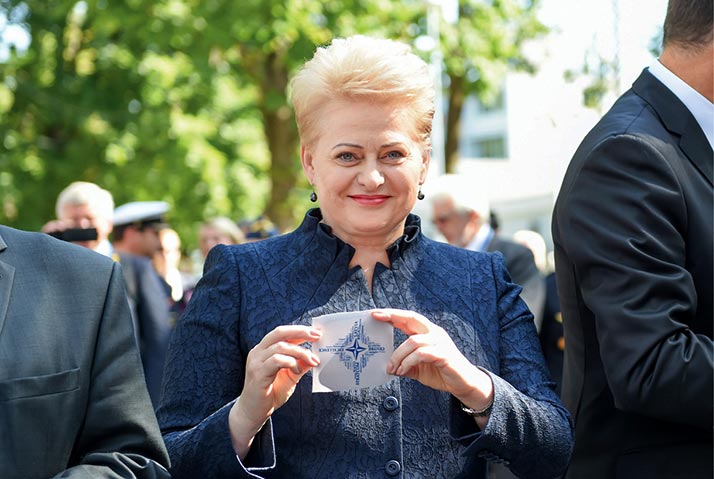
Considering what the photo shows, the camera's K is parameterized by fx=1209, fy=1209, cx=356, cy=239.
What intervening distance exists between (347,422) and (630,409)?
2.34 ft

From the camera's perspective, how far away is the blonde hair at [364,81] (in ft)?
10.4

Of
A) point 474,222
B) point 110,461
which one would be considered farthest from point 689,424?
point 474,222

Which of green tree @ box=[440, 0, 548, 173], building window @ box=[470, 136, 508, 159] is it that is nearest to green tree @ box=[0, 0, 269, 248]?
green tree @ box=[440, 0, 548, 173]

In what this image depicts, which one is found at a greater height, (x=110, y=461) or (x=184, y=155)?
(x=110, y=461)

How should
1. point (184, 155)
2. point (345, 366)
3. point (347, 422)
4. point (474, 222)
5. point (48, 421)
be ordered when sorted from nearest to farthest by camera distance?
point (48, 421), point (345, 366), point (347, 422), point (474, 222), point (184, 155)

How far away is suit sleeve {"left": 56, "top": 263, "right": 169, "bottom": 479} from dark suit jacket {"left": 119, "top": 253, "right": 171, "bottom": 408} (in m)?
4.71

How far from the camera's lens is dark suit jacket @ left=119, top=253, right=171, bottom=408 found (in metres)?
7.51

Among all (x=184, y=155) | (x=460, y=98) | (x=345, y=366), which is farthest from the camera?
(x=460, y=98)

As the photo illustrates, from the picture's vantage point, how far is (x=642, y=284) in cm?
290

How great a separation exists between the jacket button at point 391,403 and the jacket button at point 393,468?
5.4 inches

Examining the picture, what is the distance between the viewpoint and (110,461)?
2.70m

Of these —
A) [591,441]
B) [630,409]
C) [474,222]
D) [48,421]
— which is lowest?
[474,222]

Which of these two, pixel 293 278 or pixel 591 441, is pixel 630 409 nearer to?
pixel 591 441

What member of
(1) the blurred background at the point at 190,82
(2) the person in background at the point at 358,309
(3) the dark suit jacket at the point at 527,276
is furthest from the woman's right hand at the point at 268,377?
(1) the blurred background at the point at 190,82
